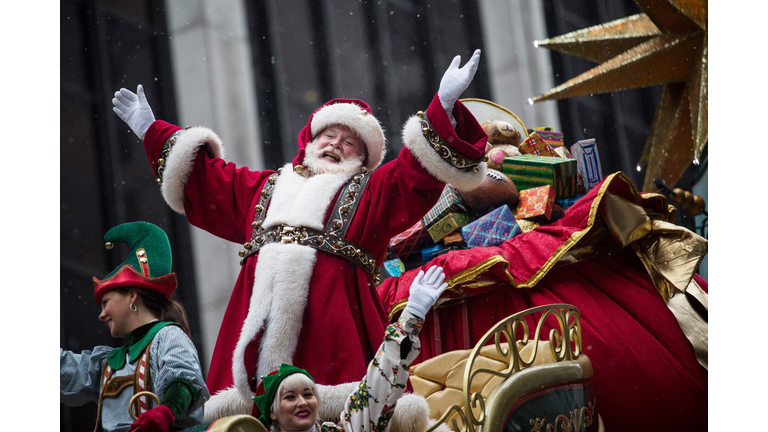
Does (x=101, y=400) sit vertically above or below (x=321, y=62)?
below

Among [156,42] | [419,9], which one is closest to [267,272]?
[156,42]

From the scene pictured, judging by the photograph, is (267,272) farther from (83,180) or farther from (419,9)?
(419,9)

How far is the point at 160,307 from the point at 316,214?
1.77ft

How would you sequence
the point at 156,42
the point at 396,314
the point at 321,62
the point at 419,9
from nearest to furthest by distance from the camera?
the point at 396,314, the point at 156,42, the point at 321,62, the point at 419,9

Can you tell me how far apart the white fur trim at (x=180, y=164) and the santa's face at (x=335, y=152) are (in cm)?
36

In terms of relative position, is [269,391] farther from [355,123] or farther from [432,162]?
[355,123]

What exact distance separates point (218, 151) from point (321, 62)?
1324mm

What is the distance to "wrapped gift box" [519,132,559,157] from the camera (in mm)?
3145

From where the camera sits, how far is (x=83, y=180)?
282cm

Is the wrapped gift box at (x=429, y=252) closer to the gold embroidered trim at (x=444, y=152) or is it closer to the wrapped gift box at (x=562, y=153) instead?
the wrapped gift box at (x=562, y=153)

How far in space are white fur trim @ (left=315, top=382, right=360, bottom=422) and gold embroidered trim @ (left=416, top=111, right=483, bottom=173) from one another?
25.8 inches

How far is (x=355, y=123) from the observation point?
92.2 inches

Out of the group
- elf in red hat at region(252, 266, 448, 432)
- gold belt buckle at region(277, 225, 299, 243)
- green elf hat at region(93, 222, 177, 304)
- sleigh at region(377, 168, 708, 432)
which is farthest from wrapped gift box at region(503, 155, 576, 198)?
green elf hat at region(93, 222, 177, 304)

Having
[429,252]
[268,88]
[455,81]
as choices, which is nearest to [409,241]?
[429,252]
